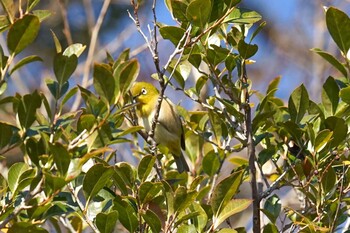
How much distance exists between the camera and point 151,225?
4.88ft

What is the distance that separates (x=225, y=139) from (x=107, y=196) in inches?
23.7

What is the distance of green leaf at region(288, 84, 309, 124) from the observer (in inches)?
69.7

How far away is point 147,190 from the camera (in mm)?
1542

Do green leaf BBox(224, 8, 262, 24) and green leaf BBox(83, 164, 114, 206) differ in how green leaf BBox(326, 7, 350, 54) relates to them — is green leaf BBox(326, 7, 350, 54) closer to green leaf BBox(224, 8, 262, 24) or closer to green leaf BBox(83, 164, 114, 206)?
green leaf BBox(224, 8, 262, 24)

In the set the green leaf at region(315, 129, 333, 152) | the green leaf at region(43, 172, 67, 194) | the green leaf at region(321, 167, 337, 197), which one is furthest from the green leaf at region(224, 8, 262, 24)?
the green leaf at region(43, 172, 67, 194)

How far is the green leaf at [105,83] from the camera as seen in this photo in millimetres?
1378

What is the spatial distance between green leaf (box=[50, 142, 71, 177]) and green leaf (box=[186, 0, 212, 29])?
0.47 m

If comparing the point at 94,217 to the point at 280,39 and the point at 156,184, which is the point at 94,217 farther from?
the point at 280,39

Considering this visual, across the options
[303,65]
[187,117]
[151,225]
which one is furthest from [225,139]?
[303,65]

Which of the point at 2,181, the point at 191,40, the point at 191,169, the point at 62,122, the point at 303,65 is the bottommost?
the point at 303,65

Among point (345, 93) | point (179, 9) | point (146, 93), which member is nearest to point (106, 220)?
point (179, 9)

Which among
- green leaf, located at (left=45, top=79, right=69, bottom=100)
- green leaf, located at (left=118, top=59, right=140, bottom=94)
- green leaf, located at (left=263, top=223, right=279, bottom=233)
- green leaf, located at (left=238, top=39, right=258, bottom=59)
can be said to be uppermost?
green leaf, located at (left=118, top=59, right=140, bottom=94)

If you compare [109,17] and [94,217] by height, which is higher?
[94,217]

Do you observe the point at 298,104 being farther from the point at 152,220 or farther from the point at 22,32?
the point at 22,32
